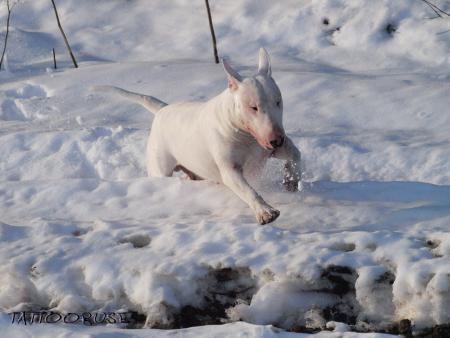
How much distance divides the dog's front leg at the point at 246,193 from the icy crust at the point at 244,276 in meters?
0.10

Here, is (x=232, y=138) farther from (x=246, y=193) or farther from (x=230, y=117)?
(x=246, y=193)

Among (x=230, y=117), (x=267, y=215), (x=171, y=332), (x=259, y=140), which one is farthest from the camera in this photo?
(x=230, y=117)

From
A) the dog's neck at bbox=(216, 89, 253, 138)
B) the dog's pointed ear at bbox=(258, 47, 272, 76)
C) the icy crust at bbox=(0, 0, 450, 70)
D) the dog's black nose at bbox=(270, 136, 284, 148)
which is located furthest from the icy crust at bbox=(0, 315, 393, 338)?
the icy crust at bbox=(0, 0, 450, 70)

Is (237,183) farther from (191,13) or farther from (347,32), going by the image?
(191,13)

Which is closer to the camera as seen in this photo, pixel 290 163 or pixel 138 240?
pixel 138 240

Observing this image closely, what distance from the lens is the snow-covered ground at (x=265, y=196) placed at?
3.09 metres

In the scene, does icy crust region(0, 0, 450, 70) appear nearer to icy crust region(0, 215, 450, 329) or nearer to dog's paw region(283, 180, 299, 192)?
dog's paw region(283, 180, 299, 192)

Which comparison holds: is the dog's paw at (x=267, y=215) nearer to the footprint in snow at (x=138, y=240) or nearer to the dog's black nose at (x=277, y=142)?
the dog's black nose at (x=277, y=142)

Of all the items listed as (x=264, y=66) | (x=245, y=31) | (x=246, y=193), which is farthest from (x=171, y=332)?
(x=245, y=31)

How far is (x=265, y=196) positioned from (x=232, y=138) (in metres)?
0.40

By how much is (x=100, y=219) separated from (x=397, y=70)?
200 inches

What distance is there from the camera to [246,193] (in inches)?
153

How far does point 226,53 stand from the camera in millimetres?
9539

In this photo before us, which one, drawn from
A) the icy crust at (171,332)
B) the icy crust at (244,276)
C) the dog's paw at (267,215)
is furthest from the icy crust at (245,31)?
the icy crust at (171,332)
